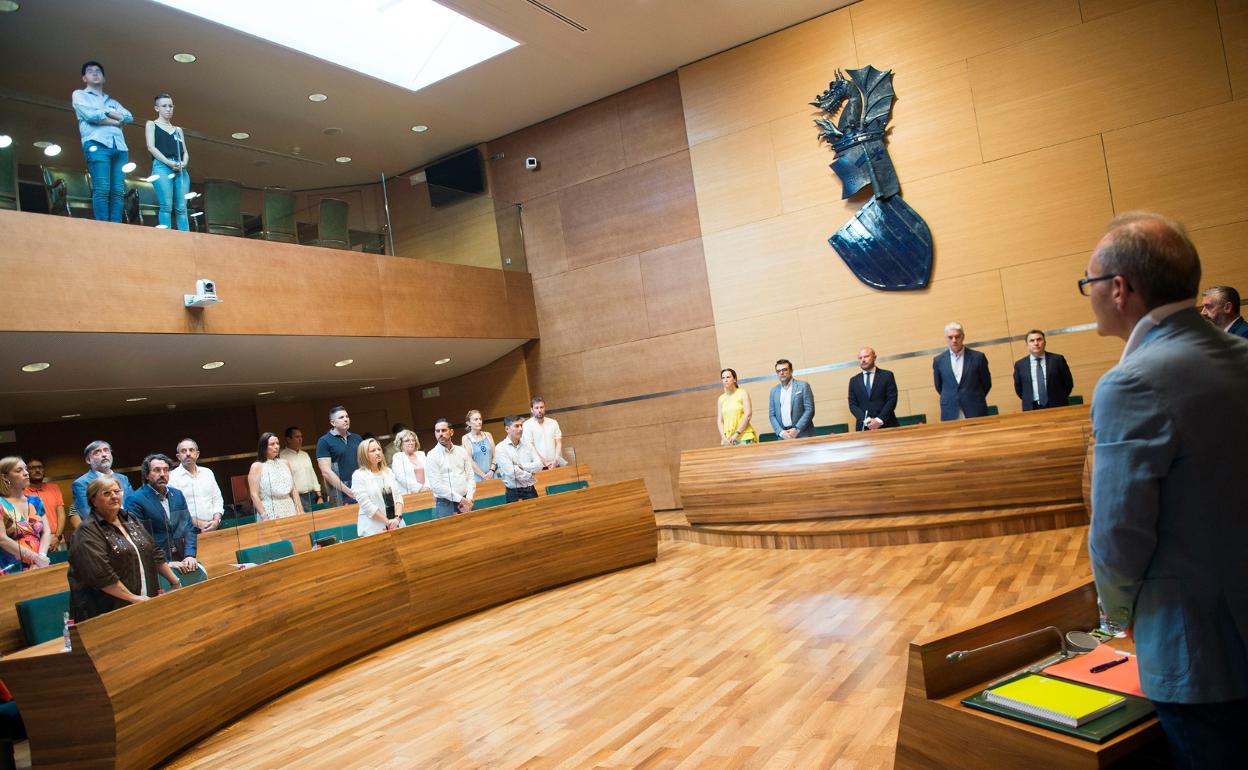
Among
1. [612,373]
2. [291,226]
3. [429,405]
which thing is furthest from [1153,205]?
[429,405]

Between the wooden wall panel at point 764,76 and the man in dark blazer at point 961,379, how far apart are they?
10.1 feet

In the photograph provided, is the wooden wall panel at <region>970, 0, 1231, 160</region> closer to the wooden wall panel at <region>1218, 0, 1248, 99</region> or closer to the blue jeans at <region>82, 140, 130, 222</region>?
the wooden wall panel at <region>1218, 0, 1248, 99</region>

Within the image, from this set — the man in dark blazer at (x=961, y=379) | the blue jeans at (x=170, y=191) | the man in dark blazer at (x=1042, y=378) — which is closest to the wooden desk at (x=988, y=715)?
the man in dark blazer at (x=1042, y=378)

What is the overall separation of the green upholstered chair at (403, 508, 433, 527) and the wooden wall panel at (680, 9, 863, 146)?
523 cm

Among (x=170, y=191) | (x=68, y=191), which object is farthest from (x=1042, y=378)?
(x=68, y=191)

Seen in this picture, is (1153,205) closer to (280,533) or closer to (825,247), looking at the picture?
(825,247)

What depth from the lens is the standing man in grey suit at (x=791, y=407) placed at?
729 centimetres

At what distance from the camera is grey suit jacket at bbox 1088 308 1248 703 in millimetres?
1246

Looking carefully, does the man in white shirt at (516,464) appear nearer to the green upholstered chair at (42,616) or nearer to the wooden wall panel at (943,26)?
the green upholstered chair at (42,616)

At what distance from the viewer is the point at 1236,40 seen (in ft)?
21.7

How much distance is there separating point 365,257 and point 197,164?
1794mm

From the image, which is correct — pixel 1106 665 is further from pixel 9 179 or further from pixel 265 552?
pixel 9 179

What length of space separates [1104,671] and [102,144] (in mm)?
6974

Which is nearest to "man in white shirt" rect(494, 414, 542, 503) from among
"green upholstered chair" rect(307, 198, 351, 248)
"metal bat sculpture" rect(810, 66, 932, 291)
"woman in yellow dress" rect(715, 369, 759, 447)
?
"woman in yellow dress" rect(715, 369, 759, 447)
